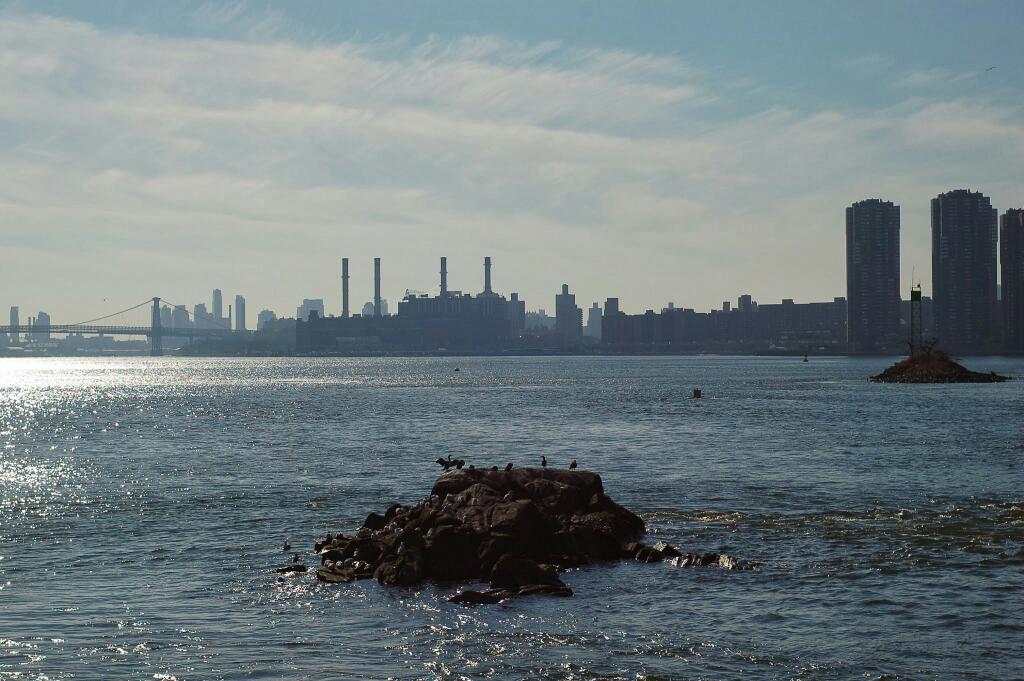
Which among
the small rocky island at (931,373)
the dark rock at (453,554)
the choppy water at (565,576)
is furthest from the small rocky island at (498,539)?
the small rocky island at (931,373)

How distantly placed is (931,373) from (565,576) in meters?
153

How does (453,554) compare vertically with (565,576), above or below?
above

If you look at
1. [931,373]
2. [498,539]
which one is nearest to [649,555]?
[498,539]

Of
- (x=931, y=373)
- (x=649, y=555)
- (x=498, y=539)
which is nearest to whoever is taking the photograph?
(x=498, y=539)

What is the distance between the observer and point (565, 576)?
1115 inches

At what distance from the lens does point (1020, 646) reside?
841 inches

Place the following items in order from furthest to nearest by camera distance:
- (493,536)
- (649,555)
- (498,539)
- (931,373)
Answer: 1. (931,373)
2. (649,555)
3. (493,536)
4. (498,539)

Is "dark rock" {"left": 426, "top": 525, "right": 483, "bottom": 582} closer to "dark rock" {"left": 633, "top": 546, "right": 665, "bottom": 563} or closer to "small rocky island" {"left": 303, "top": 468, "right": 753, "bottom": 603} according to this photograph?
"small rocky island" {"left": 303, "top": 468, "right": 753, "bottom": 603}

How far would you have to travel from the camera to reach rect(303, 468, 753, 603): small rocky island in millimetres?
27281

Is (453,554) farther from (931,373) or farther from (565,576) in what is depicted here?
(931,373)

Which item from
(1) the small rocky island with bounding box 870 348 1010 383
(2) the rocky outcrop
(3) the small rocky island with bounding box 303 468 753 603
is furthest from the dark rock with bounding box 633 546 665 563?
(1) the small rocky island with bounding box 870 348 1010 383

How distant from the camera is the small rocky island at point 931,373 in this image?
16500 cm

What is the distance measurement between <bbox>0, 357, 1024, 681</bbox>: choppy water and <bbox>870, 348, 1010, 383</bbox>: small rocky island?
9734cm

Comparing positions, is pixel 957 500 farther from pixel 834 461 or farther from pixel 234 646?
pixel 234 646
